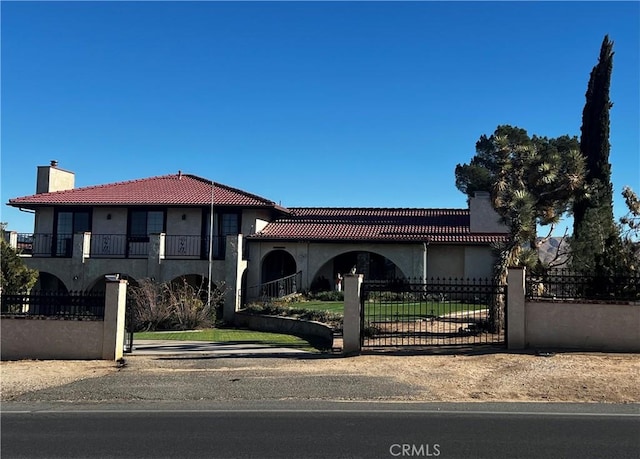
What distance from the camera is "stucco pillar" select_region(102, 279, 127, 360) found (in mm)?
13852

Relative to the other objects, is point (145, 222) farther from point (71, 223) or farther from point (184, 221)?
point (71, 223)

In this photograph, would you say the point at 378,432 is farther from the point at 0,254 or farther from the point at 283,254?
the point at 283,254

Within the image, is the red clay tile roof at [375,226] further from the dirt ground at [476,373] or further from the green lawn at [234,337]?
the dirt ground at [476,373]

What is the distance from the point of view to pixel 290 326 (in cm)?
1969

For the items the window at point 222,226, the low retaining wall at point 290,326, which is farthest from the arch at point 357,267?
the low retaining wall at point 290,326

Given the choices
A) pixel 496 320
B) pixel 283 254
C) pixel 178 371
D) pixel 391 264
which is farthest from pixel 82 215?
pixel 496 320

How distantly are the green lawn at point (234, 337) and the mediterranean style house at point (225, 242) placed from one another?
5.03 m

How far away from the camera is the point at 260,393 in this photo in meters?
10.4

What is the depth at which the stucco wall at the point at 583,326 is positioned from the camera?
43.6 ft

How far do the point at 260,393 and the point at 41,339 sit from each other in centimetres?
667

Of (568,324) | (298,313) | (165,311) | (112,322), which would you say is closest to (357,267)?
(298,313)

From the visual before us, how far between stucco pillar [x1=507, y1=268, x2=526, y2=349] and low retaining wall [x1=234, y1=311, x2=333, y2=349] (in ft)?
15.2

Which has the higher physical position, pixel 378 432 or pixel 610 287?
pixel 610 287

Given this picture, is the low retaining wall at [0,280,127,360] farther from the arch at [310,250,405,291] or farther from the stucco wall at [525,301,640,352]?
the arch at [310,250,405,291]
